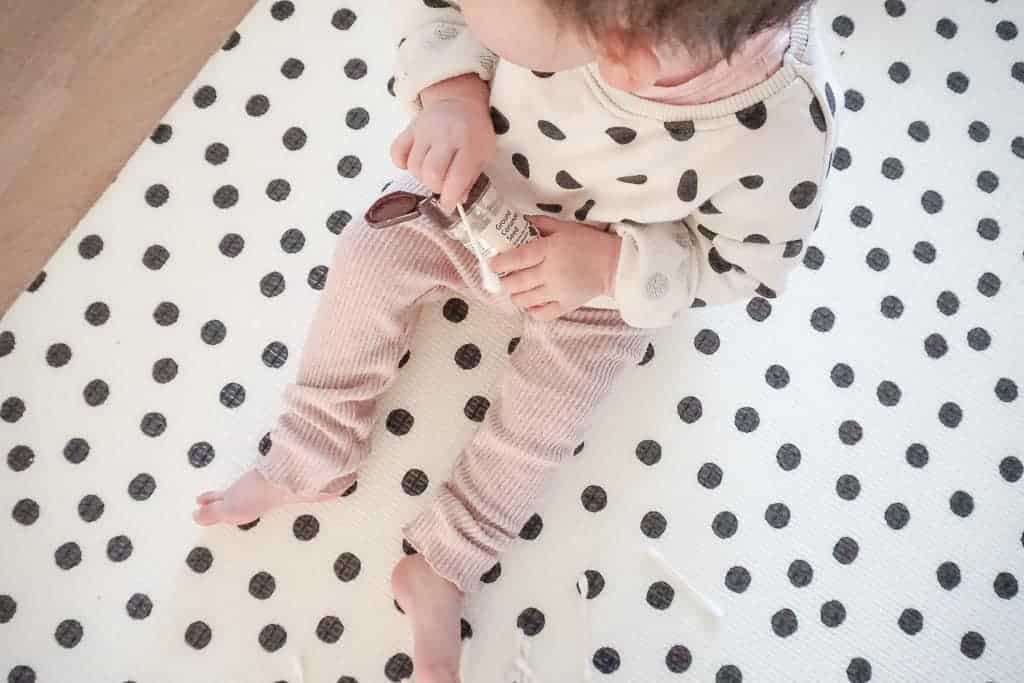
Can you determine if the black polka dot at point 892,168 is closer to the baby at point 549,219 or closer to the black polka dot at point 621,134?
the baby at point 549,219

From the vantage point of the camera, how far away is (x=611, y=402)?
0.85 metres

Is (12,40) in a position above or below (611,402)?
above

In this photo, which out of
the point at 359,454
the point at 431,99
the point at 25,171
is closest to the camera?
the point at 431,99

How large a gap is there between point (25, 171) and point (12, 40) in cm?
14

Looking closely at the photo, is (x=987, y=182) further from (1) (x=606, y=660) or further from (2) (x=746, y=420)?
(1) (x=606, y=660)

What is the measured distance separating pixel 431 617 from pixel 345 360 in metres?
0.21

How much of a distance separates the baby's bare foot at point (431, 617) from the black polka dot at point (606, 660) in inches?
4.5

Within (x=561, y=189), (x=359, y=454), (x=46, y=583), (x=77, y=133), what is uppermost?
(x=561, y=189)

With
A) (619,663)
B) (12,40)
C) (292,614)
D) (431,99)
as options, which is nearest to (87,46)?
(12,40)

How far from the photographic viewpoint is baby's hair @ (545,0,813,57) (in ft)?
1.41

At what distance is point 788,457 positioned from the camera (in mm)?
850

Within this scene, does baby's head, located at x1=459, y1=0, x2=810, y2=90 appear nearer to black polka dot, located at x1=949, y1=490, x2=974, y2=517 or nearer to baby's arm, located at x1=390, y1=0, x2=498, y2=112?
baby's arm, located at x1=390, y1=0, x2=498, y2=112

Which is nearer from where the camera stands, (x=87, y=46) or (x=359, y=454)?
(x=359, y=454)

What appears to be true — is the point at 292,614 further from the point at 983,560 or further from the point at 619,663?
the point at 983,560
